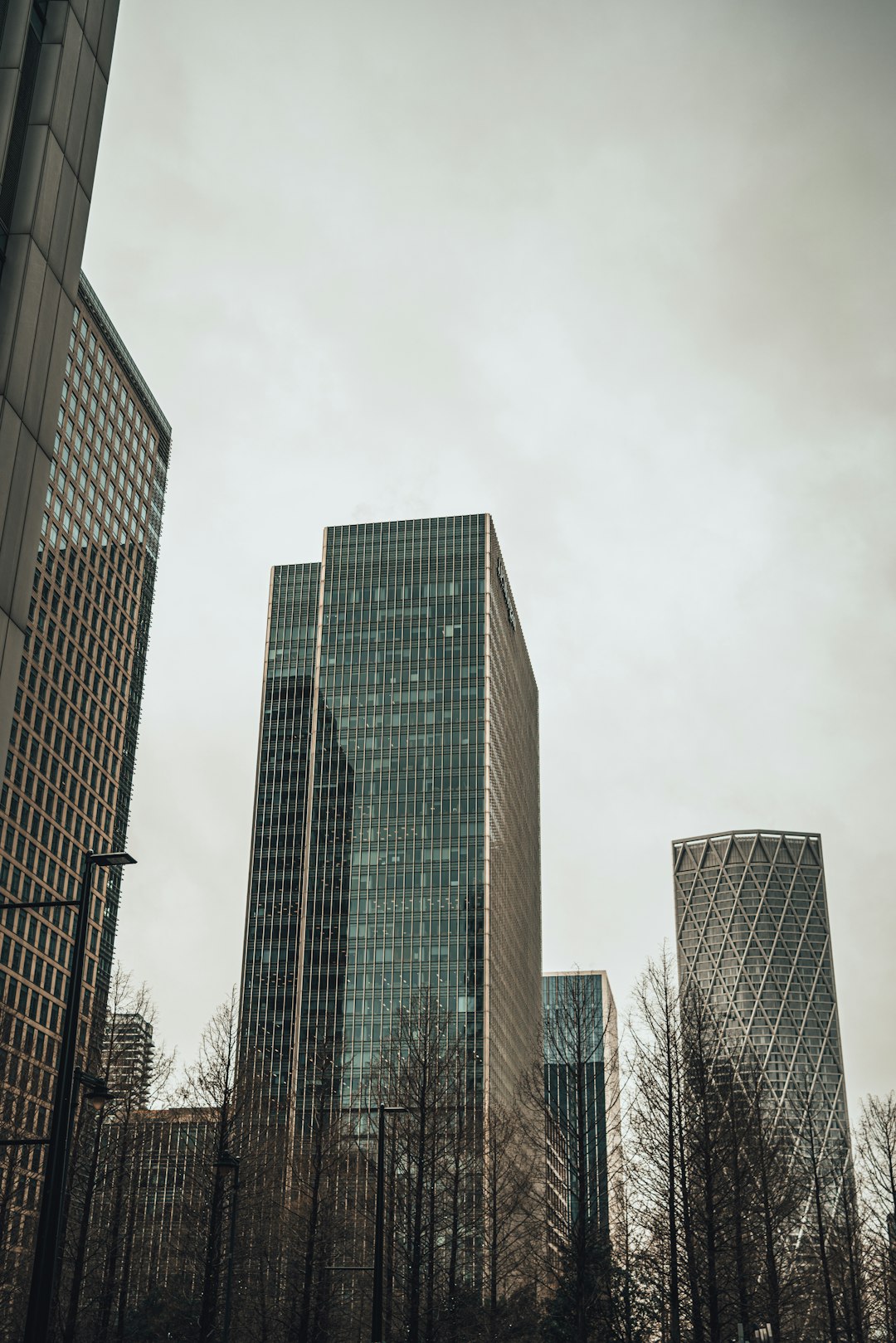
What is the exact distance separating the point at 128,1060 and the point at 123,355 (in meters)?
90.3

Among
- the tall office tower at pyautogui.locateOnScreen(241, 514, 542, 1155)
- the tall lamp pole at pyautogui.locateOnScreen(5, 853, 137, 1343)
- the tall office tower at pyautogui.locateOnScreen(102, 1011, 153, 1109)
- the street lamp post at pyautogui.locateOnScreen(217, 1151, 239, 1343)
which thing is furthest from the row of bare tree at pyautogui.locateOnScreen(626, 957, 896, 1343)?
the tall office tower at pyautogui.locateOnScreen(241, 514, 542, 1155)

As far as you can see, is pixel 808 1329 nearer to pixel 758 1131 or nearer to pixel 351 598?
pixel 758 1131

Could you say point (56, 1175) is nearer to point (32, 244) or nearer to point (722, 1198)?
point (32, 244)

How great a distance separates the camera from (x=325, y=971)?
465 feet

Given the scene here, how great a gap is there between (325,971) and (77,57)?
4934 inches

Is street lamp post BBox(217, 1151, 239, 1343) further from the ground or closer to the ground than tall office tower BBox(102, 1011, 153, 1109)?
closer to the ground

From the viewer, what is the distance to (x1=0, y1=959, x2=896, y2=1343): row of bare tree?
40.5 m

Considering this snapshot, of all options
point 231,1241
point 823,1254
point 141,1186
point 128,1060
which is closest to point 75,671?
point 128,1060

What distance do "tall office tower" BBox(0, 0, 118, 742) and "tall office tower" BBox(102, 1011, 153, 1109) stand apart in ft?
90.0

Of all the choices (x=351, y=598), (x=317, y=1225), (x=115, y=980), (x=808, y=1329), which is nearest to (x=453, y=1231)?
(x=317, y=1225)

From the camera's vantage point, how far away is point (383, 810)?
14812 centimetres

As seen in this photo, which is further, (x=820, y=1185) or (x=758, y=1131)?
(x=820, y=1185)

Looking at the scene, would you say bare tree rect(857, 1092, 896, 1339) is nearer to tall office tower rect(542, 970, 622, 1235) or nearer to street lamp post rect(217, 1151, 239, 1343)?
tall office tower rect(542, 970, 622, 1235)

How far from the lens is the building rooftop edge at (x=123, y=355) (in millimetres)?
117625
